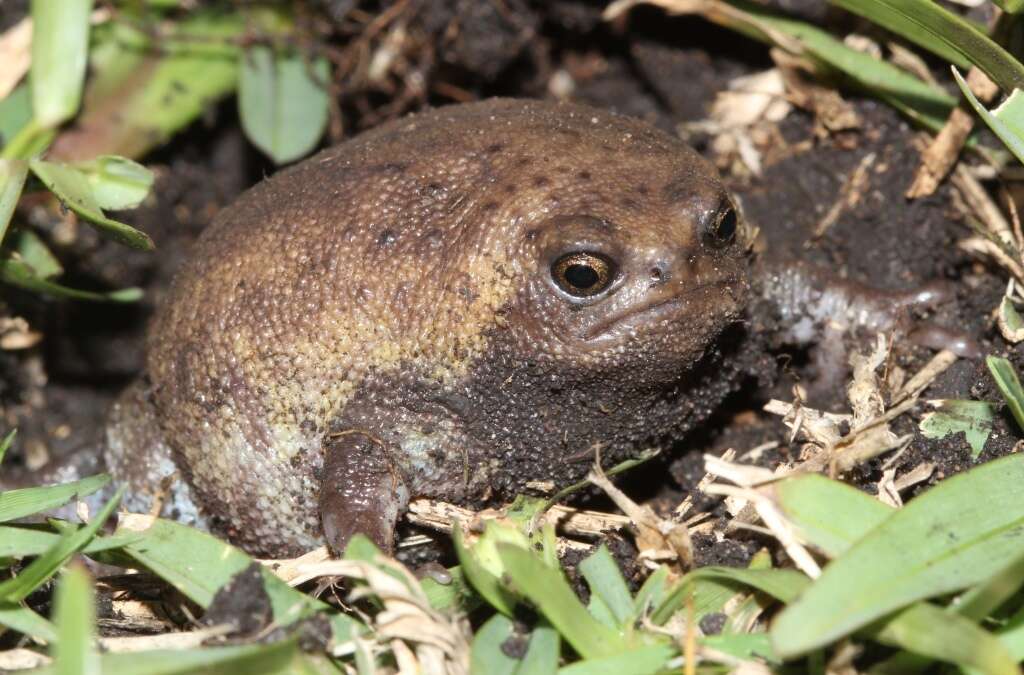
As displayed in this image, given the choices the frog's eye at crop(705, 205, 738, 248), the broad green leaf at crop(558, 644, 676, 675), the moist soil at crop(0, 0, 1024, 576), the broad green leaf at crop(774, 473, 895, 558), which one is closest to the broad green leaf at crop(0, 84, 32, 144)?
the moist soil at crop(0, 0, 1024, 576)

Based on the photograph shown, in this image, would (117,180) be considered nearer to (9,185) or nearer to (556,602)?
(9,185)

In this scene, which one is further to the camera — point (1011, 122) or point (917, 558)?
point (1011, 122)

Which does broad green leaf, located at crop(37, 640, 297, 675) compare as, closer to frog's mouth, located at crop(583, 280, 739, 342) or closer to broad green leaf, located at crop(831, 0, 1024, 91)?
frog's mouth, located at crop(583, 280, 739, 342)

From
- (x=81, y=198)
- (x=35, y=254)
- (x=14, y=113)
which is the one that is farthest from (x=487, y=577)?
(x=14, y=113)

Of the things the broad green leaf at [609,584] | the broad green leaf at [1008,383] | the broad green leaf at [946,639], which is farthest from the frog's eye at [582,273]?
the broad green leaf at [946,639]

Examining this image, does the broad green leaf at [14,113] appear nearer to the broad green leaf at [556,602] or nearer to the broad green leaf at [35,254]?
the broad green leaf at [35,254]

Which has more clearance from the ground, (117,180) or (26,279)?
(117,180)
